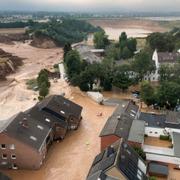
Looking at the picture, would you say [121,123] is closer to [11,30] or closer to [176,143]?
[176,143]

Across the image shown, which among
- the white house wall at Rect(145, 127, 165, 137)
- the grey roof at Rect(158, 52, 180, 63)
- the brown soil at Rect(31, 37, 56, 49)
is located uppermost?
the grey roof at Rect(158, 52, 180, 63)

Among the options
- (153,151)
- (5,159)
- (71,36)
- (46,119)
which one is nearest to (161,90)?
(153,151)

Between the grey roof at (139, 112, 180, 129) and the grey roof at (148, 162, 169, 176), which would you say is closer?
the grey roof at (148, 162, 169, 176)

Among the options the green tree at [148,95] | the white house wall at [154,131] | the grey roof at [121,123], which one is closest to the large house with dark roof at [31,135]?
the grey roof at [121,123]

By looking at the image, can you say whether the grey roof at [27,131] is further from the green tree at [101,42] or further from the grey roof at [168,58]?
the green tree at [101,42]

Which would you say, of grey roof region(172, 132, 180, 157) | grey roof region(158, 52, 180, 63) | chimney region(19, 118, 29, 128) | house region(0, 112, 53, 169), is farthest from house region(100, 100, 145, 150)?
grey roof region(158, 52, 180, 63)

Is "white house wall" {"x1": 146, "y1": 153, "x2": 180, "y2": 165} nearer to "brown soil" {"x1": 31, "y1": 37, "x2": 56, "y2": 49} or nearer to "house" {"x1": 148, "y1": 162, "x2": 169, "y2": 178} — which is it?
"house" {"x1": 148, "y1": 162, "x2": 169, "y2": 178}

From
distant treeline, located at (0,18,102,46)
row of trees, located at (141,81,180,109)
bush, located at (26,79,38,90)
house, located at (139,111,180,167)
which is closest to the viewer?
house, located at (139,111,180,167)
